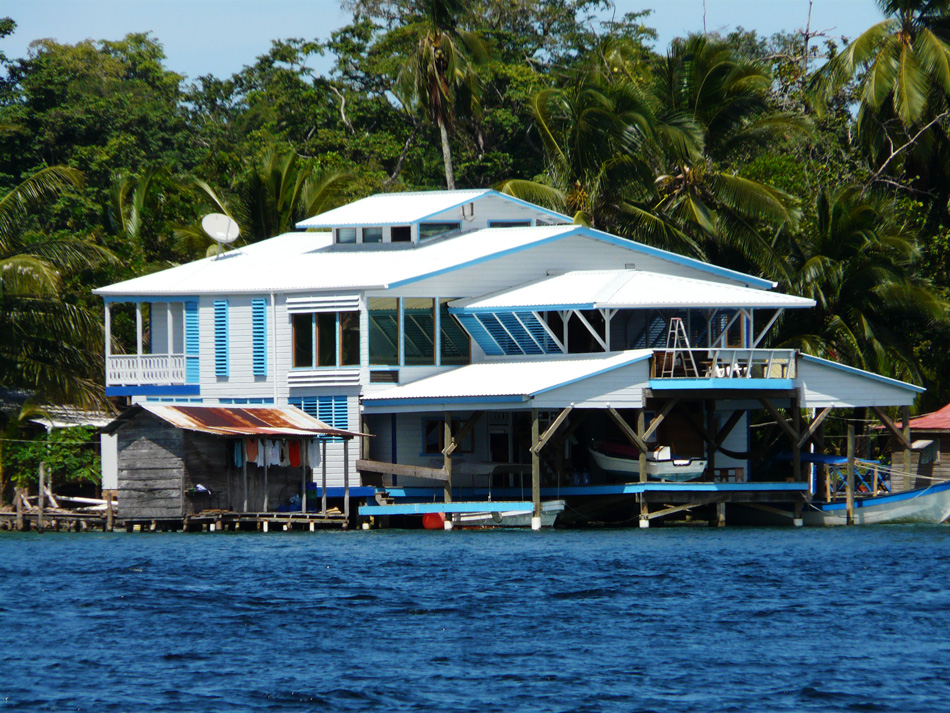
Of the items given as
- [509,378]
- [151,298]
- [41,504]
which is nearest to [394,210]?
[151,298]

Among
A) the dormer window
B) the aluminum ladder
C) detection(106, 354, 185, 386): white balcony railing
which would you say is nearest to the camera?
the aluminum ladder

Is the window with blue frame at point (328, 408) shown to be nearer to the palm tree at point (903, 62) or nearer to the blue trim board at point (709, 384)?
the blue trim board at point (709, 384)

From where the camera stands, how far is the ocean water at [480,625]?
1947cm

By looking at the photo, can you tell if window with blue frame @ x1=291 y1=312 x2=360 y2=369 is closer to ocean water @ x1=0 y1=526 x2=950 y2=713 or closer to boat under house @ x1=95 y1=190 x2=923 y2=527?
boat under house @ x1=95 y1=190 x2=923 y2=527

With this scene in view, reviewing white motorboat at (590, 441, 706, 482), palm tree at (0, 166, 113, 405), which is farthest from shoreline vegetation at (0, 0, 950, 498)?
white motorboat at (590, 441, 706, 482)

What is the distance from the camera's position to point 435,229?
47.2 m

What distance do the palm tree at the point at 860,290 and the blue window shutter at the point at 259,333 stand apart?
594 inches

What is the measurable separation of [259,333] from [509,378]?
724cm

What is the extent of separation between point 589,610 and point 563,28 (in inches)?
2050

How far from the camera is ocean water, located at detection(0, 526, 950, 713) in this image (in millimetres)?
19469

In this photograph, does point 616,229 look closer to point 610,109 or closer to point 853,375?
point 610,109

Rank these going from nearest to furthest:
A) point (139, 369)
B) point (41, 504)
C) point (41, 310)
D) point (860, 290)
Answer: point (41, 504), point (41, 310), point (139, 369), point (860, 290)

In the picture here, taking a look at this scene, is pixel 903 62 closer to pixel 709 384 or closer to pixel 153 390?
pixel 709 384

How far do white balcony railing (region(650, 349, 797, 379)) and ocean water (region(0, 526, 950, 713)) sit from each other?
14.7 feet
